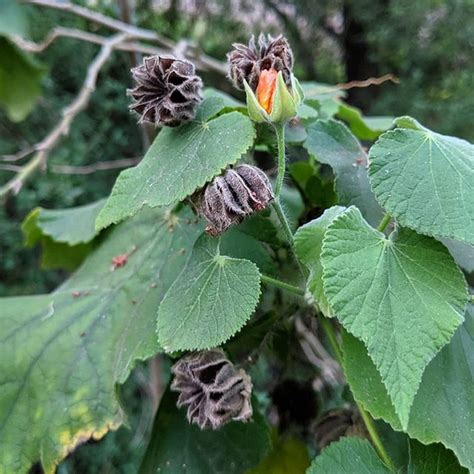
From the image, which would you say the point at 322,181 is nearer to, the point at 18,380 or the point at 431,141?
the point at 431,141

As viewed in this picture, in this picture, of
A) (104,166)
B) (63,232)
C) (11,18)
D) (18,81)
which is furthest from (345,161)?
(18,81)

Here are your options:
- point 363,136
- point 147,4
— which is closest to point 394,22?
point 147,4

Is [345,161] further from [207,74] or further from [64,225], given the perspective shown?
[207,74]

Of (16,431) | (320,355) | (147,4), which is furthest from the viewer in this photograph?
(147,4)

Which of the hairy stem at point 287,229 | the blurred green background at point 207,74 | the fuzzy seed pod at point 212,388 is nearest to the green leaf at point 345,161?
the hairy stem at point 287,229

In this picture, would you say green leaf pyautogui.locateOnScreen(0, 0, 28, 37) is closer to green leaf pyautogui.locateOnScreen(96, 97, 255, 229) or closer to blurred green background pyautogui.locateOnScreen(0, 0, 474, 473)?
blurred green background pyautogui.locateOnScreen(0, 0, 474, 473)

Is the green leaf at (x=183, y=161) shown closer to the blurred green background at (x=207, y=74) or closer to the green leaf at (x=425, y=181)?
the green leaf at (x=425, y=181)

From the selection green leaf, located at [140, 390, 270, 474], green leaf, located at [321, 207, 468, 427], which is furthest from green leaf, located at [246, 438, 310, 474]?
green leaf, located at [321, 207, 468, 427]
